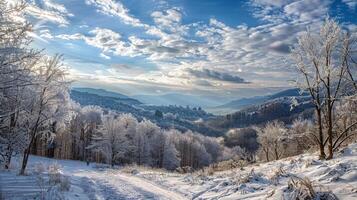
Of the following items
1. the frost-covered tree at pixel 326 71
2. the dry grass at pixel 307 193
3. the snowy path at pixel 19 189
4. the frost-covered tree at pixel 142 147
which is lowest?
the frost-covered tree at pixel 142 147

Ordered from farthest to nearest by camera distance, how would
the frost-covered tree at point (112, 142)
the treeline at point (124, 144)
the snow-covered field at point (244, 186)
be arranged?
1. the treeline at point (124, 144)
2. the frost-covered tree at point (112, 142)
3. the snow-covered field at point (244, 186)

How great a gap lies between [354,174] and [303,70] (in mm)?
9188

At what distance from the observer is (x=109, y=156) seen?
2968 inches

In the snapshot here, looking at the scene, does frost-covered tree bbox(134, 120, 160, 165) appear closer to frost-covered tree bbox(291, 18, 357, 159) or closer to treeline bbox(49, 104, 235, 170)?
treeline bbox(49, 104, 235, 170)

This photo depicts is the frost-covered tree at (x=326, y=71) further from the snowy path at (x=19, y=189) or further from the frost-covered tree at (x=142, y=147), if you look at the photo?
the frost-covered tree at (x=142, y=147)

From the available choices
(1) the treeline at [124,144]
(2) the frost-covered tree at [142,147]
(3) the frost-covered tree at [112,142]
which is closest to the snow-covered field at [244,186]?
(3) the frost-covered tree at [112,142]

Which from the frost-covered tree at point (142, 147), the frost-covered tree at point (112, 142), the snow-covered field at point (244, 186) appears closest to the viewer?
the snow-covered field at point (244, 186)

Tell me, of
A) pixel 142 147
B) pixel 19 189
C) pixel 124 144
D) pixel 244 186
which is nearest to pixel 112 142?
pixel 124 144

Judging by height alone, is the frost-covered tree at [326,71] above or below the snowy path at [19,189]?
above

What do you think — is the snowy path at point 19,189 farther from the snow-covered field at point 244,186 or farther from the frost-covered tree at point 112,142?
the frost-covered tree at point 112,142

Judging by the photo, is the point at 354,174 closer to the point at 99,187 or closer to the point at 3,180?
the point at 99,187

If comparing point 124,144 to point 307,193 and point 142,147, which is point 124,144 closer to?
point 142,147

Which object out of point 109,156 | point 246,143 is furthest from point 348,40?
point 246,143

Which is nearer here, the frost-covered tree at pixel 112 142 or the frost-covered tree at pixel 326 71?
the frost-covered tree at pixel 326 71
